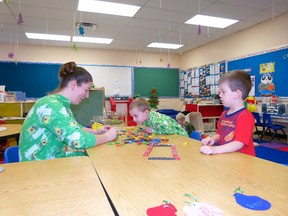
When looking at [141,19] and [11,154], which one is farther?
[141,19]

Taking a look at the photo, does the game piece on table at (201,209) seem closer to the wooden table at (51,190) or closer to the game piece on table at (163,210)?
the game piece on table at (163,210)

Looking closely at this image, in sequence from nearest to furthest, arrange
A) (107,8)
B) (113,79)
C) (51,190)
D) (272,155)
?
(51,190)
(272,155)
(107,8)
(113,79)

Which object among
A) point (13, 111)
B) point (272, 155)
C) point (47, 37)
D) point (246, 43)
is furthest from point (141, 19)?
point (272, 155)


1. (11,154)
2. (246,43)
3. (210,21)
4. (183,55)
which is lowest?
(11,154)

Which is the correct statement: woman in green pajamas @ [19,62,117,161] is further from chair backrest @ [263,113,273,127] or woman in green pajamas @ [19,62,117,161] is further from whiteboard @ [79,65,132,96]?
whiteboard @ [79,65,132,96]

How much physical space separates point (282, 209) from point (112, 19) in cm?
482

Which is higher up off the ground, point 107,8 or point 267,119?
point 107,8

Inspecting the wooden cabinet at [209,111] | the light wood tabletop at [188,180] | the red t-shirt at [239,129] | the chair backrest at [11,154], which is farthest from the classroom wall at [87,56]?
Result: the light wood tabletop at [188,180]

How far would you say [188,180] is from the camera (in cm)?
79

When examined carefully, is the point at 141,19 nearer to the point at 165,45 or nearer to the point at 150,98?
the point at 165,45

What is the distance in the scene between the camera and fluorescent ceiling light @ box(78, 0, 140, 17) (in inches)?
155

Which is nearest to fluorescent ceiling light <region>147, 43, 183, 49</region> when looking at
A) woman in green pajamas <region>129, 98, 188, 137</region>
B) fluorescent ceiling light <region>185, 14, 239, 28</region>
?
fluorescent ceiling light <region>185, 14, 239, 28</region>

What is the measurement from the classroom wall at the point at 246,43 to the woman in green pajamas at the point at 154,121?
4.25 metres

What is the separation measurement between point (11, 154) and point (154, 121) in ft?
3.46
